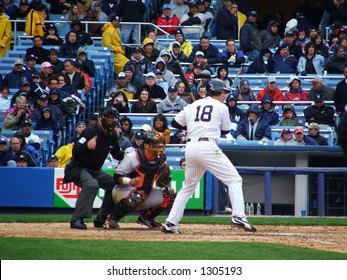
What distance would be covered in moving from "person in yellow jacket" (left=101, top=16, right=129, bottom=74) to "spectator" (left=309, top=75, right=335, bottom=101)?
472 cm

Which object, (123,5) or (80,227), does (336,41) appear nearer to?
(123,5)

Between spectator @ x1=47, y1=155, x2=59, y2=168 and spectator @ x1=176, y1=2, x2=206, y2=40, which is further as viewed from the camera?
spectator @ x1=176, y1=2, x2=206, y2=40

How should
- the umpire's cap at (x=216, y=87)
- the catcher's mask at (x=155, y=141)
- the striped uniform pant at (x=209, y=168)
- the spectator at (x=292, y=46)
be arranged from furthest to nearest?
the spectator at (x=292, y=46)
the catcher's mask at (x=155, y=141)
the umpire's cap at (x=216, y=87)
the striped uniform pant at (x=209, y=168)

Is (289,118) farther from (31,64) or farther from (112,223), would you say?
(112,223)

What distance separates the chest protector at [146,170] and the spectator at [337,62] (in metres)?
9.09

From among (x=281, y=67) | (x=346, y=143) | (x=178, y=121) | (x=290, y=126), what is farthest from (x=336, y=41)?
(x=346, y=143)

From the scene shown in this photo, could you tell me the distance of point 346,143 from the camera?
9.45 meters

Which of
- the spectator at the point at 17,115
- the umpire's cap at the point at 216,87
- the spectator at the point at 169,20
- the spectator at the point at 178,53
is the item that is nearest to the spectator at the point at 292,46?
the spectator at the point at 178,53

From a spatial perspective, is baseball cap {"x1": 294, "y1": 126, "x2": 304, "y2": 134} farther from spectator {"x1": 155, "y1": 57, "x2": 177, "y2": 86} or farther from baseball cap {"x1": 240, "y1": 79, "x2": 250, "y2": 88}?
spectator {"x1": 155, "y1": 57, "x2": 177, "y2": 86}

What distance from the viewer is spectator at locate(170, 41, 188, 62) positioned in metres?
22.4

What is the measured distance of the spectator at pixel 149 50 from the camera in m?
22.4

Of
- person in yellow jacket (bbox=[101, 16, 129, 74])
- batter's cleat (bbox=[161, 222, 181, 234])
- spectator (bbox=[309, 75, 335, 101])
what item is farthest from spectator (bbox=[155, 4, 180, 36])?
batter's cleat (bbox=[161, 222, 181, 234])

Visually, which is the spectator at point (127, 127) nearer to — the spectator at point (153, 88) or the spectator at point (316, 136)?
the spectator at point (153, 88)
